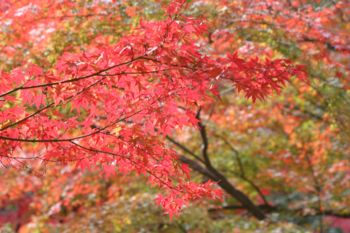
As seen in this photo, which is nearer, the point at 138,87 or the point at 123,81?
the point at 123,81

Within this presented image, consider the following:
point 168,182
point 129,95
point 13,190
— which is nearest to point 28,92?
point 129,95

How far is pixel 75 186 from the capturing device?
413 inches

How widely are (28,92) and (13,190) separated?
7.75m

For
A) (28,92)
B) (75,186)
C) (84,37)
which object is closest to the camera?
(28,92)

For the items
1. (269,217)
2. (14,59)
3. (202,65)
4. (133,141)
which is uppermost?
(202,65)

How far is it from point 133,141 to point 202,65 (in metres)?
0.80

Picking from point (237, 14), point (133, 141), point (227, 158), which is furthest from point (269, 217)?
point (133, 141)

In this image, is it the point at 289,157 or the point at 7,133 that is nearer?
the point at 7,133

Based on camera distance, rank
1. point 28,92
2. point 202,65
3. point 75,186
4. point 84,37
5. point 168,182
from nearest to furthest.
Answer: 1. point 202,65
2. point 28,92
3. point 168,182
4. point 84,37
5. point 75,186

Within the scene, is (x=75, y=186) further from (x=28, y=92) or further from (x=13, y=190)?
(x=28, y=92)

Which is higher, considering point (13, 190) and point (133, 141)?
point (133, 141)

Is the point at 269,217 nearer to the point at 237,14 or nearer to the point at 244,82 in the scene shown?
the point at 237,14

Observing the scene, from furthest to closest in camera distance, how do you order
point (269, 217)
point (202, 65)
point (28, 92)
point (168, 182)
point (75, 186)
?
point (75, 186), point (269, 217), point (168, 182), point (28, 92), point (202, 65)

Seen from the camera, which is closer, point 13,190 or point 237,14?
point 237,14
